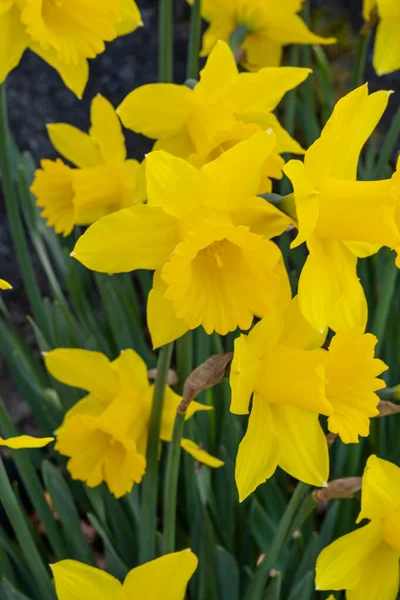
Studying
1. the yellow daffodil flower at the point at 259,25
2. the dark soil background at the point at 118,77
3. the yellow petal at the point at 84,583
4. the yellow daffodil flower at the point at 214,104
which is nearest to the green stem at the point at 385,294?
the yellow daffodil flower at the point at 214,104

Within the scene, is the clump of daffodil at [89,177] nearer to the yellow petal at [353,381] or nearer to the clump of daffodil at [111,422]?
the clump of daffodil at [111,422]

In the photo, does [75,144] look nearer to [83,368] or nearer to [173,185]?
[83,368]

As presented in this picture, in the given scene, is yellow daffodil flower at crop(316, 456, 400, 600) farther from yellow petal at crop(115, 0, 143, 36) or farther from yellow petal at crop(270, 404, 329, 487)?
yellow petal at crop(115, 0, 143, 36)

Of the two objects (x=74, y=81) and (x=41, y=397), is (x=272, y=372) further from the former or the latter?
(x=41, y=397)

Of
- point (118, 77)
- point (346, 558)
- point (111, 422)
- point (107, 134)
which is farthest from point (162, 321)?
point (118, 77)

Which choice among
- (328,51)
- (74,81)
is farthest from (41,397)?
(328,51)
